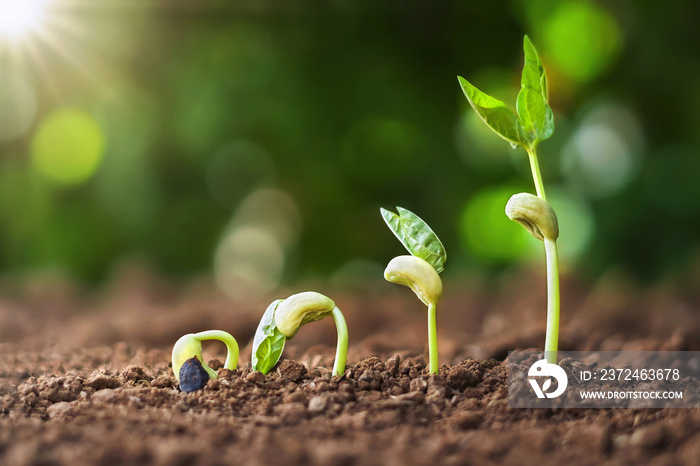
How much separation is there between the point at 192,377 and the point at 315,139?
2.50m

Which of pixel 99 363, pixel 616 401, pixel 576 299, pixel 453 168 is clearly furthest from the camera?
pixel 453 168

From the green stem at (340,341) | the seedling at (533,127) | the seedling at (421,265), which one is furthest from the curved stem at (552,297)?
the green stem at (340,341)

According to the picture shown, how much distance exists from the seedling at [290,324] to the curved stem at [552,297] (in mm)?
277

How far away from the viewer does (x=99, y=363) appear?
1159 millimetres

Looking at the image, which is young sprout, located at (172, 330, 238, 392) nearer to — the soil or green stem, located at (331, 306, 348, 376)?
the soil

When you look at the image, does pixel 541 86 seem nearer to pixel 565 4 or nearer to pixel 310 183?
pixel 565 4

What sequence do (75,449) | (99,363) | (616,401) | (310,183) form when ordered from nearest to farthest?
(75,449) → (616,401) → (99,363) → (310,183)

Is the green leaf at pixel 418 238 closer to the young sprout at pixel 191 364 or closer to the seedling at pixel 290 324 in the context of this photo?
the seedling at pixel 290 324

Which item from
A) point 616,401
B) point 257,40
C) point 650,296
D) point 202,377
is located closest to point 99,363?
point 202,377

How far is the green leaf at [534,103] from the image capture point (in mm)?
814

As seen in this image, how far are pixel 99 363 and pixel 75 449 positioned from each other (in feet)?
2.08

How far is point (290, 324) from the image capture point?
0.82 metres

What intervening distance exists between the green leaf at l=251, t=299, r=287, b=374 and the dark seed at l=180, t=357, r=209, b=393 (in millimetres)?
75

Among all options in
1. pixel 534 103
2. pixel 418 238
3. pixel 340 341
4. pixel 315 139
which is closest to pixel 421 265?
pixel 418 238
